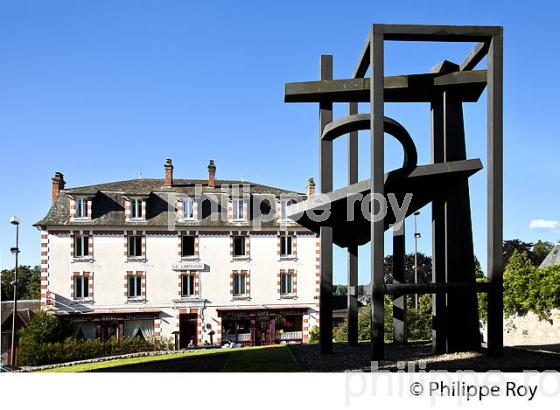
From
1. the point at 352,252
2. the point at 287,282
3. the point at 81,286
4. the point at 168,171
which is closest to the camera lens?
the point at 352,252

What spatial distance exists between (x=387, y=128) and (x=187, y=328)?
24057 mm

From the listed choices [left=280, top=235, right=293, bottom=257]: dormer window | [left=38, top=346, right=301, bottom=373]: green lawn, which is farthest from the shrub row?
[left=38, top=346, right=301, bottom=373]: green lawn

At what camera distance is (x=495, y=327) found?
1448cm

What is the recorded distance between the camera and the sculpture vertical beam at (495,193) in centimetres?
1443

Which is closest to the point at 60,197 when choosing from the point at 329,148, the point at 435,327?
the point at 329,148

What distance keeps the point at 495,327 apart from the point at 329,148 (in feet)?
23.0

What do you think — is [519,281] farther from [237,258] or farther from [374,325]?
[237,258]

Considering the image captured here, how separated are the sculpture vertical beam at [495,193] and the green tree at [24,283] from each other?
151 feet

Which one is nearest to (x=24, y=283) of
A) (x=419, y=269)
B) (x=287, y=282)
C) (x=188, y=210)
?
(x=188, y=210)

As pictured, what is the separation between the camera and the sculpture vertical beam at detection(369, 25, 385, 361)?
1338cm

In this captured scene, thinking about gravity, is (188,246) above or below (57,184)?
below

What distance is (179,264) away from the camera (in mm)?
34469

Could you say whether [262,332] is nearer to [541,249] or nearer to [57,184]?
[57,184]

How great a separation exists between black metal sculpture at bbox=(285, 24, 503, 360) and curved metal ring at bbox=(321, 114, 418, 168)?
33 mm
